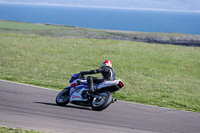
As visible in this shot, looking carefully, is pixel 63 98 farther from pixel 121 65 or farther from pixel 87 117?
pixel 121 65

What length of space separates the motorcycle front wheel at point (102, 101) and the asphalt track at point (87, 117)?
206mm

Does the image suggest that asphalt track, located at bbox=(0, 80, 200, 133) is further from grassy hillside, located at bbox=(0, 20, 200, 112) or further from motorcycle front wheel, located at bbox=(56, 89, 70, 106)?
grassy hillside, located at bbox=(0, 20, 200, 112)

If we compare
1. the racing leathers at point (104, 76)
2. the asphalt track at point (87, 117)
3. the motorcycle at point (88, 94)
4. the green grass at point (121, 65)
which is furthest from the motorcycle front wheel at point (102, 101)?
the green grass at point (121, 65)

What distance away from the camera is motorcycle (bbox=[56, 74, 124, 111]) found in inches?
403

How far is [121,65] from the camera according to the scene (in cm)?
2189

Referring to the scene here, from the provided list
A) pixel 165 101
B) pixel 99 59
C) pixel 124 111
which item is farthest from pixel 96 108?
pixel 99 59

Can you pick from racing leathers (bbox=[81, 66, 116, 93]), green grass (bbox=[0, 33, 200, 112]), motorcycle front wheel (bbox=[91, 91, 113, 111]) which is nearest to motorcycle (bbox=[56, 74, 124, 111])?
motorcycle front wheel (bbox=[91, 91, 113, 111])

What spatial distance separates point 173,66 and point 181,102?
990 centimetres

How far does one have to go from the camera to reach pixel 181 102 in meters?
13.4

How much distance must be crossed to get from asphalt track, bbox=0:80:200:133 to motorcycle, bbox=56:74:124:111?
24 centimetres

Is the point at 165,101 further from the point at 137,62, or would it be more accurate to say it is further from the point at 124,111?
the point at 137,62

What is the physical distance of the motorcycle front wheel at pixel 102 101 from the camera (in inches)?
395

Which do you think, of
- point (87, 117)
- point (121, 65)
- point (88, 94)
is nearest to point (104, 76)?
point (88, 94)

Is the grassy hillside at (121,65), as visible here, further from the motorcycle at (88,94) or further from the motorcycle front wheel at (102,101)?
the motorcycle front wheel at (102,101)
